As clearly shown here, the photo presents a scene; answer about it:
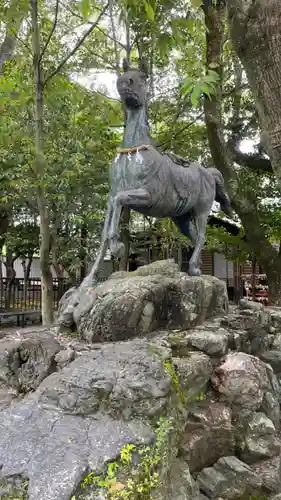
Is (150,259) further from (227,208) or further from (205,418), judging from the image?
(205,418)

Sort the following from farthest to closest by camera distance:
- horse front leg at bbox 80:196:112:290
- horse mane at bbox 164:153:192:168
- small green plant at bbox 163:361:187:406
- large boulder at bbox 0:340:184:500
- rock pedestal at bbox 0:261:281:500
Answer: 1. horse mane at bbox 164:153:192:168
2. horse front leg at bbox 80:196:112:290
3. small green plant at bbox 163:361:187:406
4. rock pedestal at bbox 0:261:281:500
5. large boulder at bbox 0:340:184:500

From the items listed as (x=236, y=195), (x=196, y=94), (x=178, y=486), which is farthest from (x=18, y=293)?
(x=196, y=94)

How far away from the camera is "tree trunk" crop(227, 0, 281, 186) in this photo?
90.3 inches

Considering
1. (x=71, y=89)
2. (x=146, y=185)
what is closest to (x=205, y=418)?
(x=146, y=185)

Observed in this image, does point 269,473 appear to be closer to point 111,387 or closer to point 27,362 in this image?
point 111,387

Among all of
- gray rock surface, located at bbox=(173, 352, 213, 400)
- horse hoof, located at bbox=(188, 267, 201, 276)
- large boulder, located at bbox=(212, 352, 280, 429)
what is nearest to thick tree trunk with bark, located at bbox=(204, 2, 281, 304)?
horse hoof, located at bbox=(188, 267, 201, 276)

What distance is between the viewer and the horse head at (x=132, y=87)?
174 inches

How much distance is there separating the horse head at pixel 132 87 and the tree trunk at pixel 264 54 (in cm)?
214

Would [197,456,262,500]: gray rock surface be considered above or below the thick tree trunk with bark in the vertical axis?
below

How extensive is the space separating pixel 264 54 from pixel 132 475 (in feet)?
8.02

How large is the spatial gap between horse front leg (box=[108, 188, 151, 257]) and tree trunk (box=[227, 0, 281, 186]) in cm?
210

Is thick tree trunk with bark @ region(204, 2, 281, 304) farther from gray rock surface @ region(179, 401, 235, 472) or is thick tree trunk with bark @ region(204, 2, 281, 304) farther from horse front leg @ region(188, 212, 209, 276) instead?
gray rock surface @ region(179, 401, 235, 472)

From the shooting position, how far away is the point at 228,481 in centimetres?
290

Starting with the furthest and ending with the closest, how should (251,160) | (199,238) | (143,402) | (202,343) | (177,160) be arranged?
(251,160)
(199,238)
(177,160)
(202,343)
(143,402)
